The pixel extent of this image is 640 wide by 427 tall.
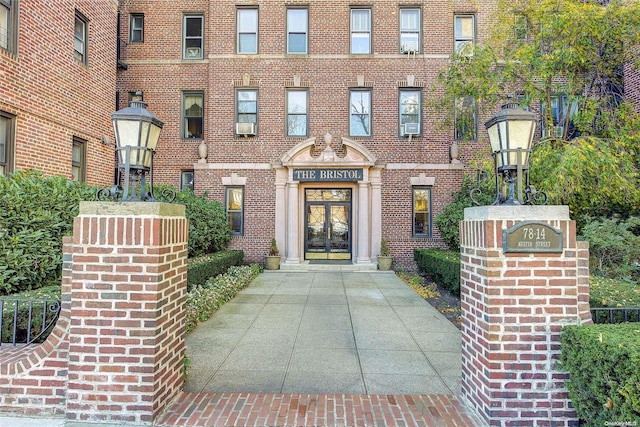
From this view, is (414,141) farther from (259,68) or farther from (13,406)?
(13,406)

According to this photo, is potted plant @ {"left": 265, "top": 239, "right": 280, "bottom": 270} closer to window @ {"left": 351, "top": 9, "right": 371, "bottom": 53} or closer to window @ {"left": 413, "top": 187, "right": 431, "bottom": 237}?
window @ {"left": 413, "top": 187, "right": 431, "bottom": 237}

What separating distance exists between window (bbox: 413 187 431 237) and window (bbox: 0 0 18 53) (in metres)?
11.7

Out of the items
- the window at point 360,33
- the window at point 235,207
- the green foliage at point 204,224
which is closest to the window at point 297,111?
the window at point 360,33

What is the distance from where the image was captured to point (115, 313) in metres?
3.02

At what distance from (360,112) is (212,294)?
8.65 meters

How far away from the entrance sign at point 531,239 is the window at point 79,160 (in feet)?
36.1

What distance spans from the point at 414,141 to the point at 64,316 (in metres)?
11.9

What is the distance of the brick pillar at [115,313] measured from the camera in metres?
3.01

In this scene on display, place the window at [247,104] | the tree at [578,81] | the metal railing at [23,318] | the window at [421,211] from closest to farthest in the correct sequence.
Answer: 1. the metal railing at [23,318]
2. the tree at [578,81]
3. the window at [421,211]
4. the window at [247,104]

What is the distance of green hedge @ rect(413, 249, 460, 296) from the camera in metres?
8.64

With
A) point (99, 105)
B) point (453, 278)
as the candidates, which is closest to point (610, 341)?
point (453, 278)

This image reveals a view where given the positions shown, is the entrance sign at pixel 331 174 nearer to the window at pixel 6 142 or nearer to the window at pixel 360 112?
the window at pixel 360 112

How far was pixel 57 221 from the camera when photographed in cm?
580

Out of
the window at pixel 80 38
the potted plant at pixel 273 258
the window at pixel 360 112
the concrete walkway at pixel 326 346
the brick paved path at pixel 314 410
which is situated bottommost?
the concrete walkway at pixel 326 346
